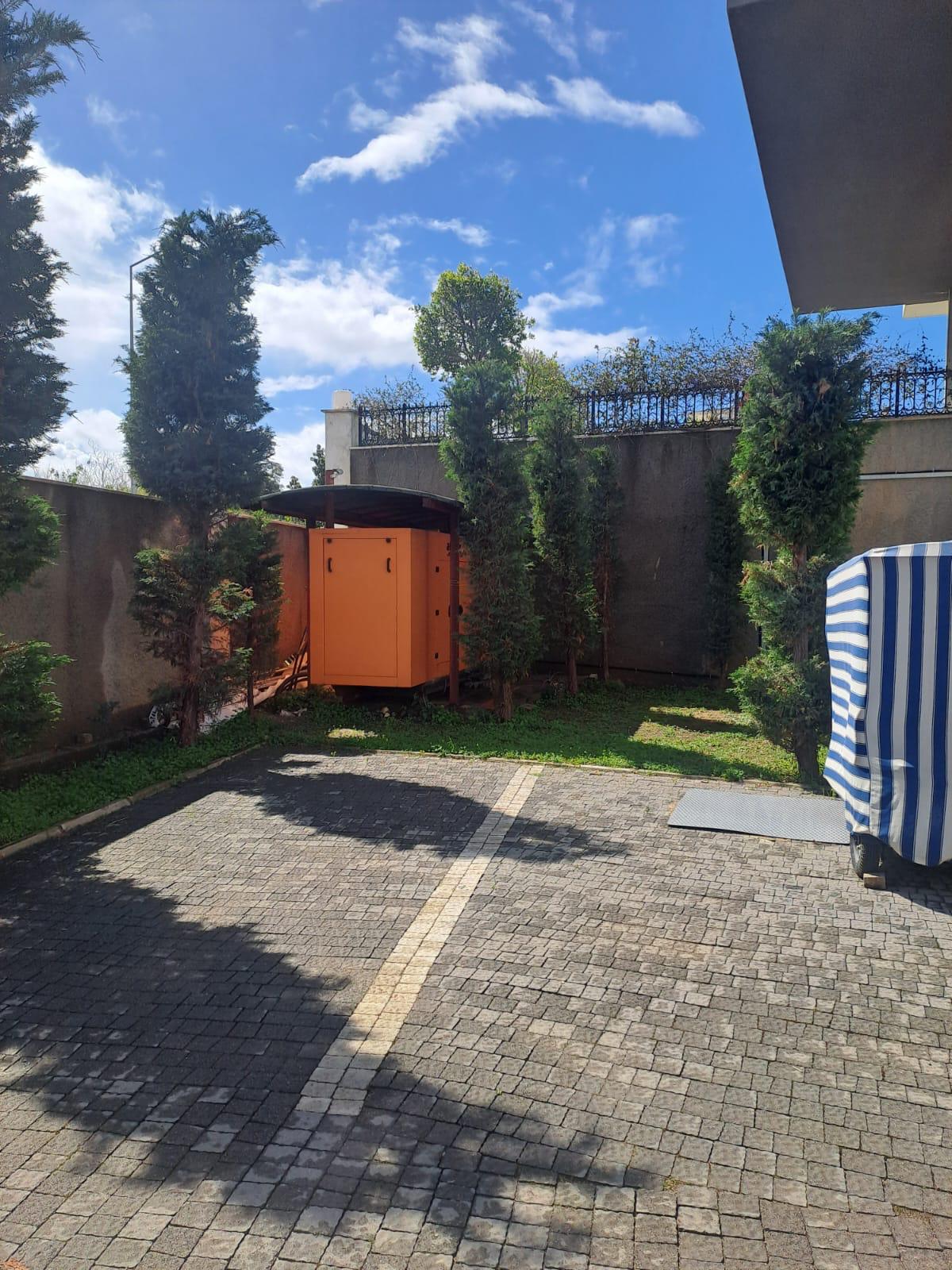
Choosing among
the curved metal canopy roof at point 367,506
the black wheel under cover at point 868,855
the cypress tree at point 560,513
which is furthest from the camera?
the cypress tree at point 560,513

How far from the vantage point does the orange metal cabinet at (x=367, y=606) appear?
10.8 metres

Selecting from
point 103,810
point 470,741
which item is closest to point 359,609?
point 470,741

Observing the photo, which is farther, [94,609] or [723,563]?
[723,563]

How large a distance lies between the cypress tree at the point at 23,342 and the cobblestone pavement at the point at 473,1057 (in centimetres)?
123

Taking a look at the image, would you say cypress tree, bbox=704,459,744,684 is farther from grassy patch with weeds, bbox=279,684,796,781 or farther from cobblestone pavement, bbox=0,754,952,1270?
cobblestone pavement, bbox=0,754,952,1270

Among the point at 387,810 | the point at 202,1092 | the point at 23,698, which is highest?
the point at 23,698

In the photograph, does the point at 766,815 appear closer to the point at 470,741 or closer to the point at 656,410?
the point at 470,741

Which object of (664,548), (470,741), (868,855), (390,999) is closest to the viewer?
(390,999)

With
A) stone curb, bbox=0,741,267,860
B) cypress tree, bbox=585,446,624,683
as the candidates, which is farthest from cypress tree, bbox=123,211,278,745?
cypress tree, bbox=585,446,624,683

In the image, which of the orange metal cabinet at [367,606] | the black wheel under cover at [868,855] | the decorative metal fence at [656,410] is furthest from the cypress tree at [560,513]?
the black wheel under cover at [868,855]

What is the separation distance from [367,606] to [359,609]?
0.38ft

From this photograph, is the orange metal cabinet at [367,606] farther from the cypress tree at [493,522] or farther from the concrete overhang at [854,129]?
the concrete overhang at [854,129]

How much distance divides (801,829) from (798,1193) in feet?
12.8

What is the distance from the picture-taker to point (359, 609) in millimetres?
10961
